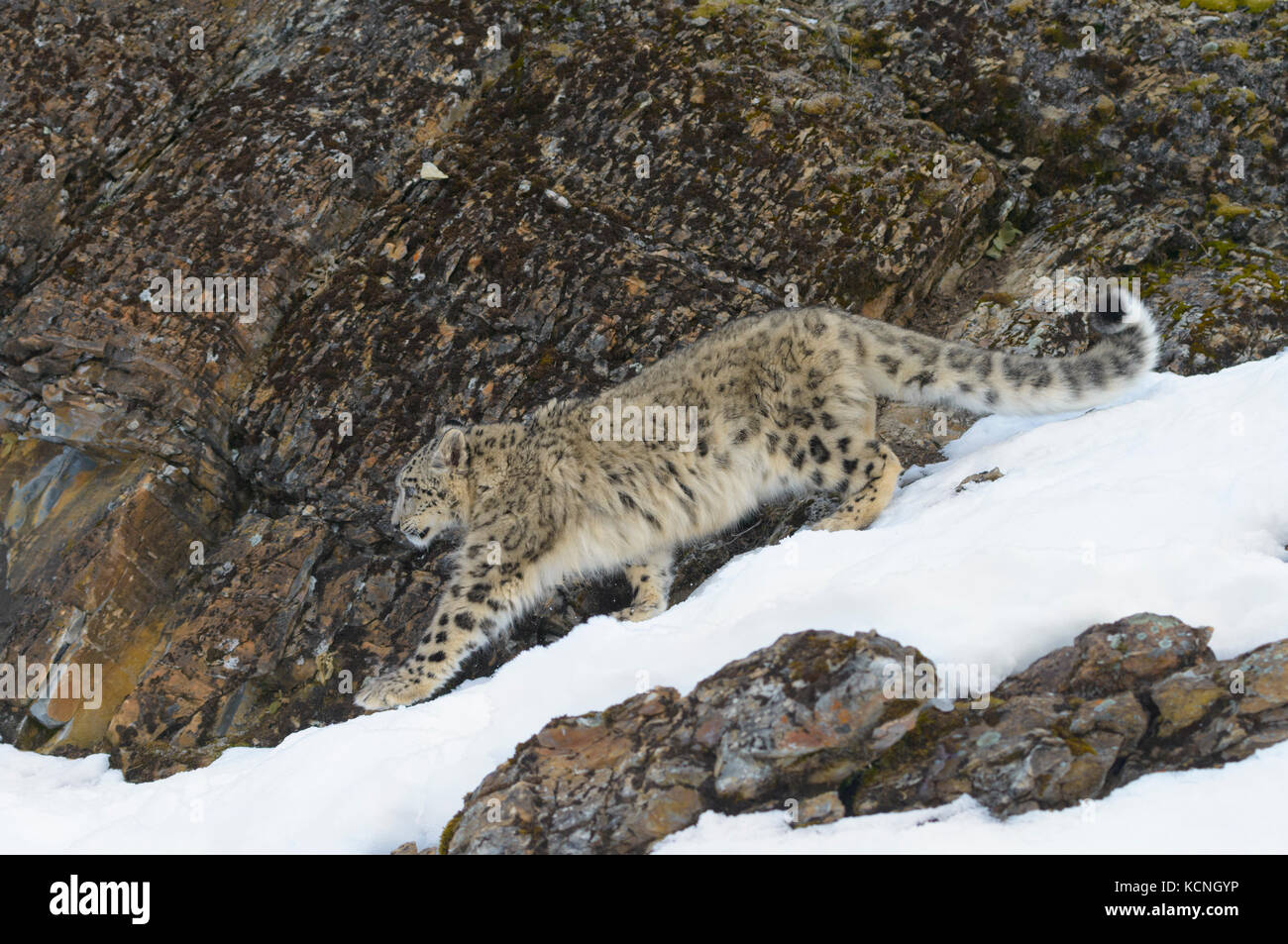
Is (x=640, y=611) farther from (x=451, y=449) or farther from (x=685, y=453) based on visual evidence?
(x=451, y=449)

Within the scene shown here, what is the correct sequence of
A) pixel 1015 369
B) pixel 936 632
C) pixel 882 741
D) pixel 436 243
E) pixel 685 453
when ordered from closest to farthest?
pixel 882 741 < pixel 936 632 < pixel 1015 369 < pixel 685 453 < pixel 436 243

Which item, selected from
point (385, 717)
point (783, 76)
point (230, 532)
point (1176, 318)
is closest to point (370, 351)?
point (230, 532)

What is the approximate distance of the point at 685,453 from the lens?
8102mm

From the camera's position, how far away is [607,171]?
35.4 ft

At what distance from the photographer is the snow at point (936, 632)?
165 inches

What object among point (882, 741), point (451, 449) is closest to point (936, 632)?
point (882, 741)

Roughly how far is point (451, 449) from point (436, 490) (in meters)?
0.39

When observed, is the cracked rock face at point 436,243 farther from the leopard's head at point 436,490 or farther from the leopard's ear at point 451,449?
the leopard's ear at point 451,449

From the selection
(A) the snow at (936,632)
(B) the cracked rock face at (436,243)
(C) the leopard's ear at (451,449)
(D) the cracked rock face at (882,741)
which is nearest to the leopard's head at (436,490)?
(C) the leopard's ear at (451,449)

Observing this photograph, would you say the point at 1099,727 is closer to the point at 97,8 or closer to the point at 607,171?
the point at 607,171

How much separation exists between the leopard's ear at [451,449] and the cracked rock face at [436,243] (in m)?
0.99

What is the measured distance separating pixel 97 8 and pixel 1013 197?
1133 cm

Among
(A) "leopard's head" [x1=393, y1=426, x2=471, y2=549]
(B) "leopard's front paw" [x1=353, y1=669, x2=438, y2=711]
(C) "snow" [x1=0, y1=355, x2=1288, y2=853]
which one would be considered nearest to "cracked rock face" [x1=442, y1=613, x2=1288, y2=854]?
(C) "snow" [x1=0, y1=355, x2=1288, y2=853]

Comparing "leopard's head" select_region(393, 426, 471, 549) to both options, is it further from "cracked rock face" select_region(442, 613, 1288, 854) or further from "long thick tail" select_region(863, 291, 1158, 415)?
"cracked rock face" select_region(442, 613, 1288, 854)
